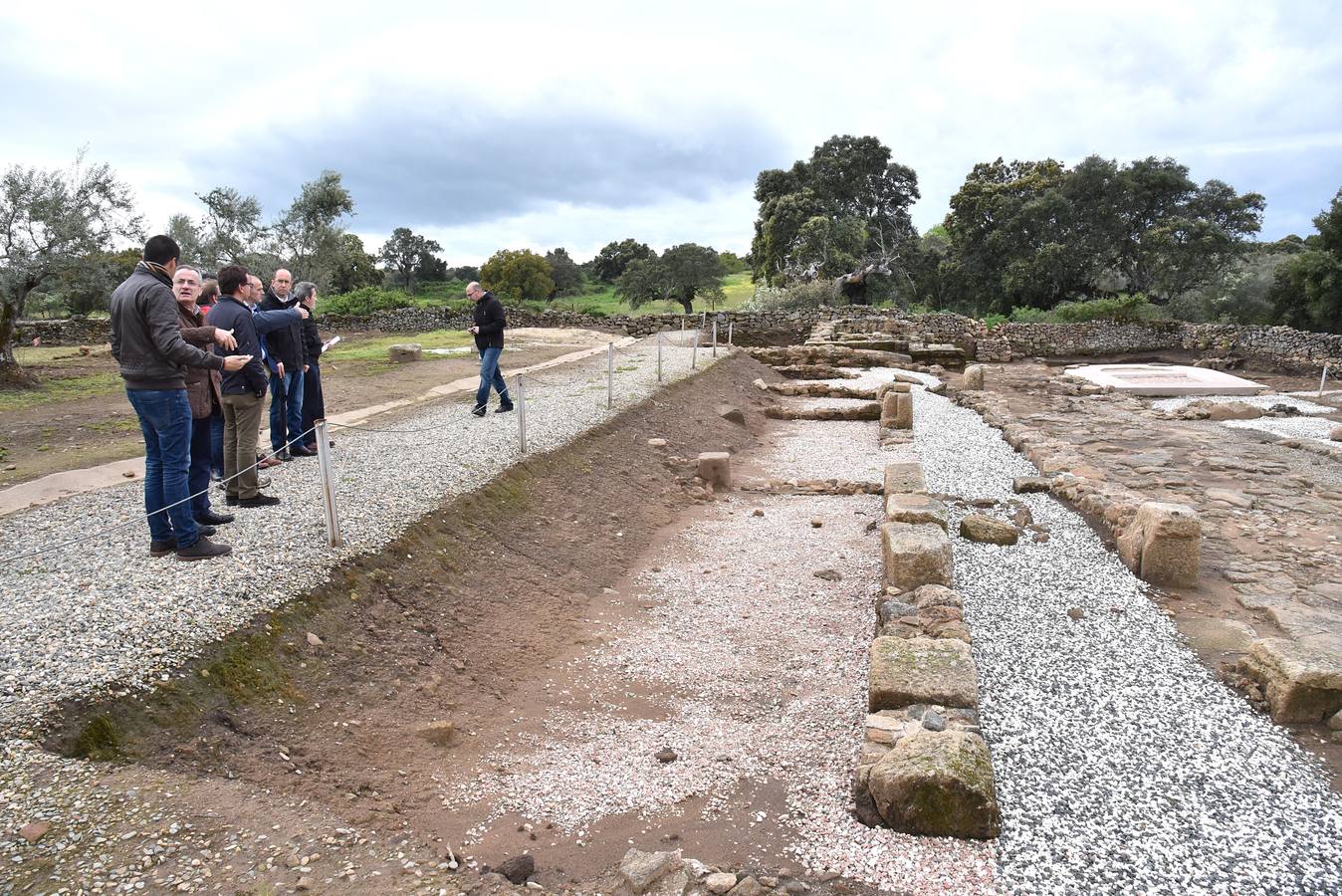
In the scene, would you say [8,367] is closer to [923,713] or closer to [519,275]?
[923,713]

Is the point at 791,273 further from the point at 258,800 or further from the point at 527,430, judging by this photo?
the point at 258,800

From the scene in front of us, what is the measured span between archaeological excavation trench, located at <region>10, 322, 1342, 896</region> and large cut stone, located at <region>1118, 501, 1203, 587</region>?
0.10 feet

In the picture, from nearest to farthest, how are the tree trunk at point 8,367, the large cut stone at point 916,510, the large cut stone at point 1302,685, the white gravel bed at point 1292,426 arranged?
the large cut stone at point 1302,685 < the large cut stone at point 916,510 < the white gravel bed at point 1292,426 < the tree trunk at point 8,367

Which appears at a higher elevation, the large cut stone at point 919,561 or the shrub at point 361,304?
the shrub at point 361,304

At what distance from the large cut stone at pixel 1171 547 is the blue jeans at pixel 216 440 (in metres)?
9.22

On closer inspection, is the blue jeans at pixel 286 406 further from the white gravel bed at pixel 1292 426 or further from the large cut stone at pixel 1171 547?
the white gravel bed at pixel 1292 426

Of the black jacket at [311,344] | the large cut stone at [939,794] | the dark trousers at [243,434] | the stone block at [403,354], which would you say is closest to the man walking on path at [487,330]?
the black jacket at [311,344]

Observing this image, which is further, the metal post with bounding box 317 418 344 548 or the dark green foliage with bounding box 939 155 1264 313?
the dark green foliage with bounding box 939 155 1264 313

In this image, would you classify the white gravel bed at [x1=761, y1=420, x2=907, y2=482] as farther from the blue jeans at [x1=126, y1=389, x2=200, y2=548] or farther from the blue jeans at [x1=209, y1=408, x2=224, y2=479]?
the blue jeans at [x1=126, y1=389, x2=200, y2=548]

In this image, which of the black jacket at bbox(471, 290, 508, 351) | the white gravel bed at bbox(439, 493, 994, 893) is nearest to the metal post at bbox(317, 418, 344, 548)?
the white gravel bed at bbox(439, 493, 994, 893)

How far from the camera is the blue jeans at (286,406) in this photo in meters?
9.25

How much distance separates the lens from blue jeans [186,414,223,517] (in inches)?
266

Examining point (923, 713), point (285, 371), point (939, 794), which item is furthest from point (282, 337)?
point (939, 794)

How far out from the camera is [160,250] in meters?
5.79
